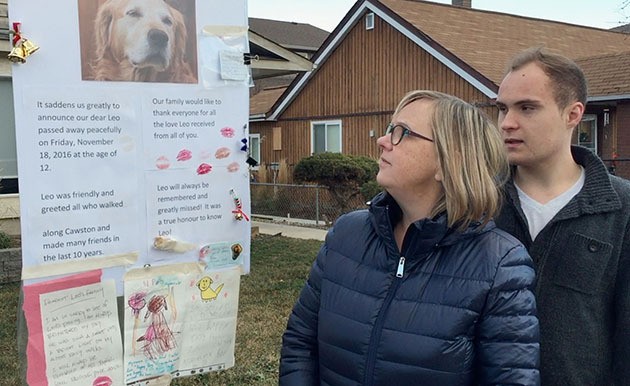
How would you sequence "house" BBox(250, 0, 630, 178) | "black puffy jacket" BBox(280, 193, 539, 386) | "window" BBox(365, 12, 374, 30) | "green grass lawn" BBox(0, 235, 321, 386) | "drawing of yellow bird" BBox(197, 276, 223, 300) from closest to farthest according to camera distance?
1. "black puffy jacket" BBox(280, 193, 539, 386)
2. "drawing of yellow bird" BBox(197, 276, 223, 300)
3. "green grass lawn" BBox(0, 235, 321, 386)
4. "house" BBox(250, 0, 630, 178)
5. "window" BBox(365, 12, 374, 30)

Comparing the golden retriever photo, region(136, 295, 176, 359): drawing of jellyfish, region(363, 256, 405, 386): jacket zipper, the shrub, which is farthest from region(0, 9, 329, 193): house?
region(363, 256, 405, 386): jacket zipper

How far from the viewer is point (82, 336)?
2.50m

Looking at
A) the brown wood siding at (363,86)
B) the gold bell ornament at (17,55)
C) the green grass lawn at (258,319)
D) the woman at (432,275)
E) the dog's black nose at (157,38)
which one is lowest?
the green grass lawn at (258,319)

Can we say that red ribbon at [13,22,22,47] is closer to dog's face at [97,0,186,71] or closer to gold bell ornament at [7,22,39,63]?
gold bell ornament at [7,22,39,63]

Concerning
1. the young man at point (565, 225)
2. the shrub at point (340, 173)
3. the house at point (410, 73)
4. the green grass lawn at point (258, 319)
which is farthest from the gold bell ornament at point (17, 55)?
the house at point (410, 73)

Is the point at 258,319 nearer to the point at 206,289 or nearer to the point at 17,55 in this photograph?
the point at 206,289

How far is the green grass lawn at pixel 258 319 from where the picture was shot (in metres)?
4.67

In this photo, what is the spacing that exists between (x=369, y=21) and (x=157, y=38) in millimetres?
16063

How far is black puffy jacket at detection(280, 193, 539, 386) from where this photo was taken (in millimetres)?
1841

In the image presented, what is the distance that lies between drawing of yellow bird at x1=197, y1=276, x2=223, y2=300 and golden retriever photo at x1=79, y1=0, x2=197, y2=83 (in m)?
0.84

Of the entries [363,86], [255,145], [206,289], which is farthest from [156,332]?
[255,145]

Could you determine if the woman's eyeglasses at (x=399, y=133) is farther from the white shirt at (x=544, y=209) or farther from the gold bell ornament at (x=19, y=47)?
the gold bell ornament at (x=19, y=47)

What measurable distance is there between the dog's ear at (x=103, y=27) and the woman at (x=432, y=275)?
114 cm

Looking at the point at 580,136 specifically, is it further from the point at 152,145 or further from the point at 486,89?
the point at 152,145
